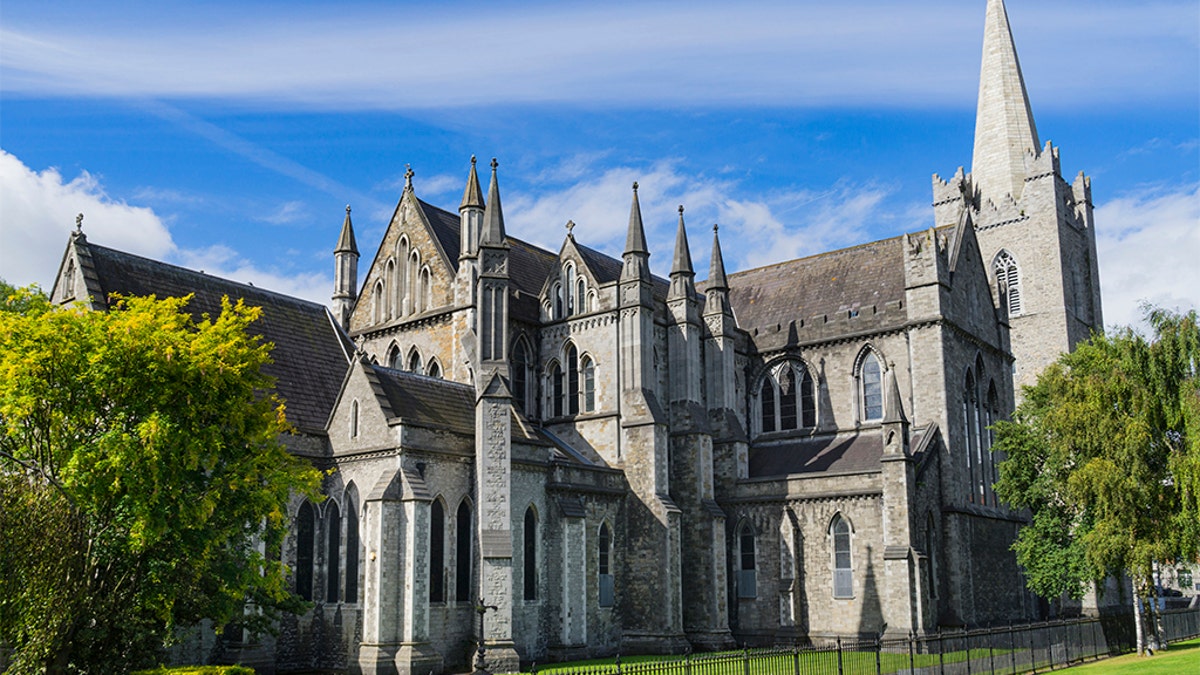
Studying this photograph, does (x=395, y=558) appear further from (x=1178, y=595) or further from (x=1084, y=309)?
(x=1178, y=595)

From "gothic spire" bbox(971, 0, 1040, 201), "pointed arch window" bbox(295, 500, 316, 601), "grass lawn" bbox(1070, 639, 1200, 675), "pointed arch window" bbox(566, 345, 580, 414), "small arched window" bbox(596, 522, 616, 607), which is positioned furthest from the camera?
"gothic spire" bbox(971, 0, 1040, 201)

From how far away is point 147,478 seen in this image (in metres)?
22.8

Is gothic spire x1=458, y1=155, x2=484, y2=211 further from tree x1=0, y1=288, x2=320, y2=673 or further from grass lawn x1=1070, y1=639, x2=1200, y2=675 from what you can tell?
grass lawn x1=1070, y1=639, x2=1200, y2=675

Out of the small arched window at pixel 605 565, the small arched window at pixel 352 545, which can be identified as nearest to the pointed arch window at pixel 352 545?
the small arched window at pixel 352 545

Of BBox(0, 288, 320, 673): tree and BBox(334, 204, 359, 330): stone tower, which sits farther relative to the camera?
BBox(334, 204, 359, 330): stone tower

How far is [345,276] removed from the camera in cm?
4553

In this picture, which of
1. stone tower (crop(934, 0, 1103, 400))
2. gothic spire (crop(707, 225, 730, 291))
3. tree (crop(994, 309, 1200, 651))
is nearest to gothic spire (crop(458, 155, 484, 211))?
gothic spire (crop(707, 225, 730, 291))

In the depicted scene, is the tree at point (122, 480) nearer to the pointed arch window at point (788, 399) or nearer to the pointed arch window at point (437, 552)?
the pointed arch window at point (437, 552)

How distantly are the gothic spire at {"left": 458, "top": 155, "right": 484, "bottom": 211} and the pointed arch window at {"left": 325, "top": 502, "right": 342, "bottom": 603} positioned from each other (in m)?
12.8

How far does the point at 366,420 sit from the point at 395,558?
180 inches

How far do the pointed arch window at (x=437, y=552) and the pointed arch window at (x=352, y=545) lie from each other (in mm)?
2248

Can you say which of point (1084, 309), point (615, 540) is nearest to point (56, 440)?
point (615, 540)

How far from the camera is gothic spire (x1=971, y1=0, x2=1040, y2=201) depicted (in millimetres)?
70562

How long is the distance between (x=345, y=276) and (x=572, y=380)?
11.5m
